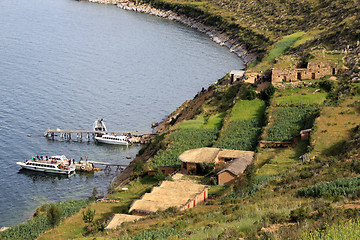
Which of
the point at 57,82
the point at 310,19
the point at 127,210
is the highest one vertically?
the point at 310,19

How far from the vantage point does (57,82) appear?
10581 cm

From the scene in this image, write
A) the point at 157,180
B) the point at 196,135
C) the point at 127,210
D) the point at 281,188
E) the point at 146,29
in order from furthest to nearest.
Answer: the point at 146,29 → the point at 196,135 → the point at 157,180 → the point at 127,210 → the point at 281,188

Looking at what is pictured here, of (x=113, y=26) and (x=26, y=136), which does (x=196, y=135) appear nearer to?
(x=26, y=136)

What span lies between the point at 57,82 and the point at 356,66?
6017 cm

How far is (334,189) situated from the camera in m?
A: 30.5

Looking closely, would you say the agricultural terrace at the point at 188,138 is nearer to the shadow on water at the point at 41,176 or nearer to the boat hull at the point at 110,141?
the boat hull at the point at 110,141

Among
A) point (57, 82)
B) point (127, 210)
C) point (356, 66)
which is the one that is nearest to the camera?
point (127, 210)

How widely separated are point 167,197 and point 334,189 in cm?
1593

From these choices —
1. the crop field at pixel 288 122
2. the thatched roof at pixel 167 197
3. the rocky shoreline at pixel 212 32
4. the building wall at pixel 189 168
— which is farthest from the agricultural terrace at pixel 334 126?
the rocky shoreline at pixel 212 32

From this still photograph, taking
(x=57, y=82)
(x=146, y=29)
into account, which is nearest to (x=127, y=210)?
(x=57, y=82)

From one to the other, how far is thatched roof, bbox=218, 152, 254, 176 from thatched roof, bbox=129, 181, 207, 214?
351cm

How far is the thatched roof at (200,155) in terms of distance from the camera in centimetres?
5156

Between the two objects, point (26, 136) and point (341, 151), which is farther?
point (26, 136)

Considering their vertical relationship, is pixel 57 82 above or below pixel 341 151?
above
